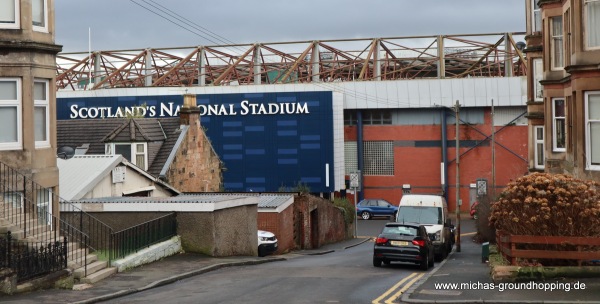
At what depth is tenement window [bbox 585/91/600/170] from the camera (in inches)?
872

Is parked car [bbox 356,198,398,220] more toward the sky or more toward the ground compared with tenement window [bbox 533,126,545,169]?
more toward the ground

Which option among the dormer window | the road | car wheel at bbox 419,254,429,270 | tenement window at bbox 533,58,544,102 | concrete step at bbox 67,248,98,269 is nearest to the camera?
the road

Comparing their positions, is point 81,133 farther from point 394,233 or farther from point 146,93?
point 146,93

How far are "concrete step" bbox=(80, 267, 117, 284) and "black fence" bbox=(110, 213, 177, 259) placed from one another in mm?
807

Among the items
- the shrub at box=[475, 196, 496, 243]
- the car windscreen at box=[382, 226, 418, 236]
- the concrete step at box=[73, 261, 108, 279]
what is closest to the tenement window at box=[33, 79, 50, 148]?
the concrete step at box=[73, 261, 108, 279]

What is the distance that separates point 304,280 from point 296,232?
18.1 m

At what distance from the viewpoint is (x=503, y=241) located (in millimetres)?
21484

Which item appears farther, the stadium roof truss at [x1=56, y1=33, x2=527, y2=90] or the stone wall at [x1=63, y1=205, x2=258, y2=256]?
the stadium roof truss at [x1=56, y1=33, x2=527, y2=90]

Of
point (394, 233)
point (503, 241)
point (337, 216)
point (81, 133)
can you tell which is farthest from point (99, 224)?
point (337, 216)

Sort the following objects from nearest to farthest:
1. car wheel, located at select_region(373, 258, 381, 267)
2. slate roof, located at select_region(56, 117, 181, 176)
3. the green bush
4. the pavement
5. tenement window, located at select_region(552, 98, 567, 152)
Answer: the pavement, car wheel, located at select_region(373, 258, 381, 267), tenement window, located at select_region(552, 98, 567, 152), slate roof, located at select_region(56, 117, 181, 176), the green bush

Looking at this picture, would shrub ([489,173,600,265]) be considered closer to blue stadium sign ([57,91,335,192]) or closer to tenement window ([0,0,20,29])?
tenement window ([0,0,20,29])

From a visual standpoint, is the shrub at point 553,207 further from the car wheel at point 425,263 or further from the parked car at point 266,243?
the parked car at point 266,243

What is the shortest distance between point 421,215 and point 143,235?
13.6m

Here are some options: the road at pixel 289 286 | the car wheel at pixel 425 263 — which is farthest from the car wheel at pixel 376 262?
the car wheel at pixel 425 263
